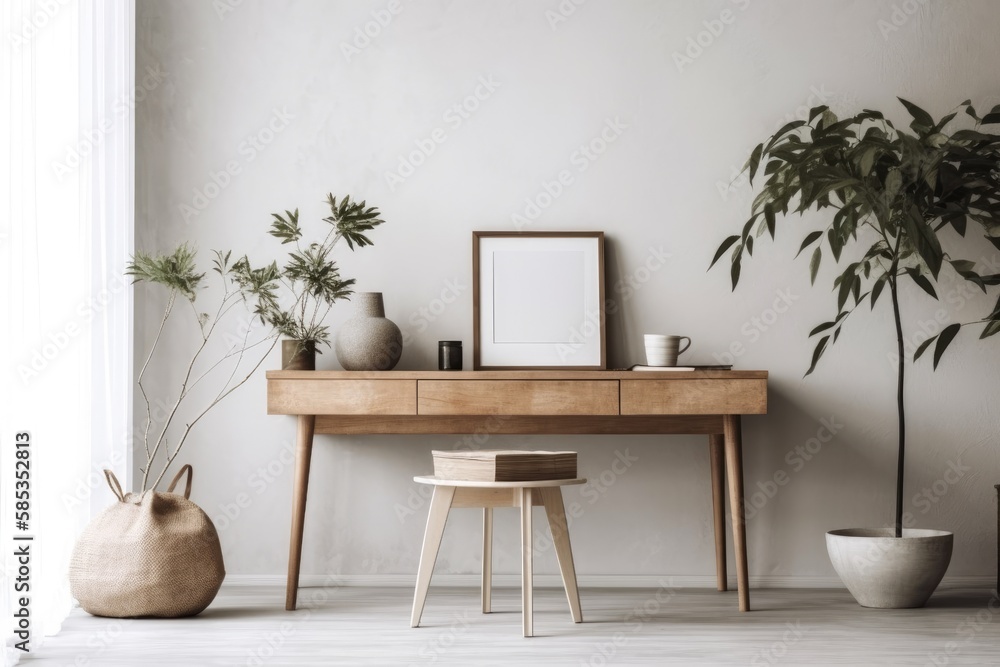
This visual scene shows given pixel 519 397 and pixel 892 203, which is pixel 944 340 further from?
pixel 519 397

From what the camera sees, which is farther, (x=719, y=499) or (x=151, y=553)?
(x=719, y=499)

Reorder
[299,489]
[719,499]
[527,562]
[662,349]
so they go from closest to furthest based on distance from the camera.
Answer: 1. [527,562]
2. [299,489]
3. [662,349]
4. [719,499]

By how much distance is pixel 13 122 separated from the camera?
7.08ft

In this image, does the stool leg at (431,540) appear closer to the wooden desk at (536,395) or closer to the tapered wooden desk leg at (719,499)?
the wooden desk at (536,395)

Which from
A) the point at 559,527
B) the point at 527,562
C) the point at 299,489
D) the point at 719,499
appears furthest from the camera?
the point at 719,499

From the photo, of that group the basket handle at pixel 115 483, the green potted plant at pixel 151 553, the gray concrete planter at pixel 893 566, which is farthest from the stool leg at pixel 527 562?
the basket handle at pixel 115 483

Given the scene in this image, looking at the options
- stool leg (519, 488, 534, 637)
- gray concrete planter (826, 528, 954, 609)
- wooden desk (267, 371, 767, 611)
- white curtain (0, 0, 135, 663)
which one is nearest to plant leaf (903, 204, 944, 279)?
wooden desk (267, 371, 767, 611)

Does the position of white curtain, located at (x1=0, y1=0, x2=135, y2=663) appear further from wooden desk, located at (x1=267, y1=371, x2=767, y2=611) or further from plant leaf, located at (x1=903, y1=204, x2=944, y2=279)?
plant leaf, located at (x1=903, y1=204, x2=944, y2=279)

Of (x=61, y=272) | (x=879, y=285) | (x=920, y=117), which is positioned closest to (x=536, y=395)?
(x=879, y=285)

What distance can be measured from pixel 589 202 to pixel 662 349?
0.64 meters

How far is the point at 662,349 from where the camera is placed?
3012 millimetres

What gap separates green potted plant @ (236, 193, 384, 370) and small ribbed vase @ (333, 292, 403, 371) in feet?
0.38

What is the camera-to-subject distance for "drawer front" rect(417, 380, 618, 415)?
278cm

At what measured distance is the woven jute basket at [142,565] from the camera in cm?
261
